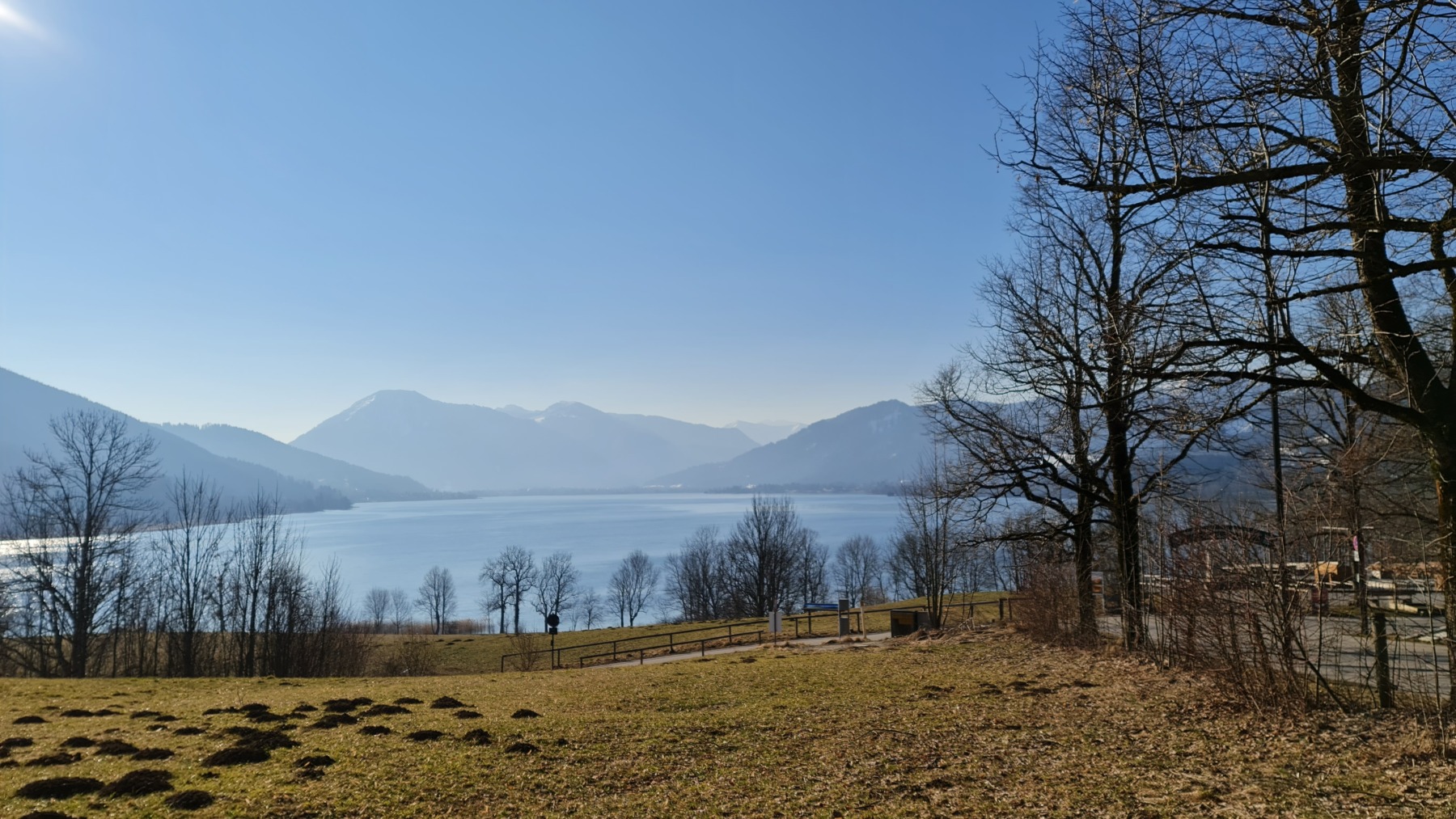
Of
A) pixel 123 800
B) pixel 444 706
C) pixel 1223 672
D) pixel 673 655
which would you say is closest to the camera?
pixel 123 800

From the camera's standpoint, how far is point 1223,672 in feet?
Result: 32.1

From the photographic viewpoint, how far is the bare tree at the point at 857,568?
311 feet

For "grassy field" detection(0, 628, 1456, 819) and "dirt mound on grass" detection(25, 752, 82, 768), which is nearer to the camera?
"grassy field" detection(0, 628, 1456, 819)

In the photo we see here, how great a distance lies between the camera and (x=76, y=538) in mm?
37344

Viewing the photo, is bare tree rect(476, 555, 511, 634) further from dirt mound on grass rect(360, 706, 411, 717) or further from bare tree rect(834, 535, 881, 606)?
dirt mound on grass rect(360, 706, 411, 717)

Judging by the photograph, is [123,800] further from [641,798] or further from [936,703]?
[936,703]

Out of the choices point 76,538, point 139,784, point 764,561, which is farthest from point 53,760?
point 764,561

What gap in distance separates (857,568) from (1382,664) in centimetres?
9119

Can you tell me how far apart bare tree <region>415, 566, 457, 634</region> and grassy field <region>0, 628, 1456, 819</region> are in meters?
76.5

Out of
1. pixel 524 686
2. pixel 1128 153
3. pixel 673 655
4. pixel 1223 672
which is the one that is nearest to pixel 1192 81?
pixel 1128 153

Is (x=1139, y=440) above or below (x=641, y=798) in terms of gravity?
above

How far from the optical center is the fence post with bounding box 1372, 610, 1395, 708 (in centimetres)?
898

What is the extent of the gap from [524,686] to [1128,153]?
1570 centimetres

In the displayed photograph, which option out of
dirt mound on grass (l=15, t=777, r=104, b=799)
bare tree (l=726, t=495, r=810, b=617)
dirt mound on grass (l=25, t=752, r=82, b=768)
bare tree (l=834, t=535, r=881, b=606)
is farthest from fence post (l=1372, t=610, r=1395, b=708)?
bare tree (l=834, t=535, r=881, b=606)
